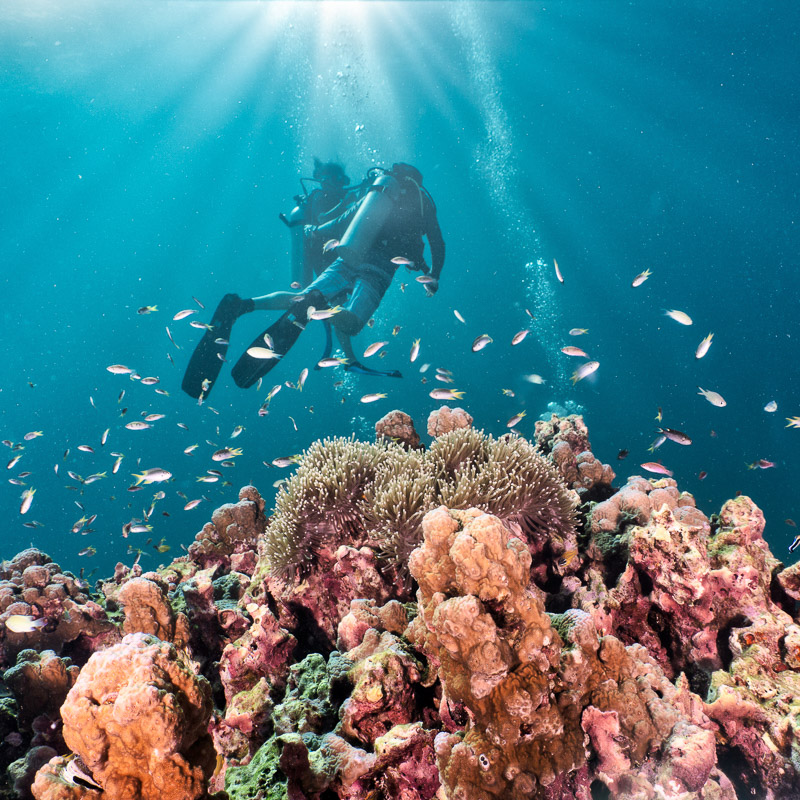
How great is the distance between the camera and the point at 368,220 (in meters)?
12.8

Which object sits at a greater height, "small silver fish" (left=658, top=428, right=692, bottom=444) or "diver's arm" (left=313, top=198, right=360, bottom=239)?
"diver's arm" (left=313, top=198, right=360, bottom=239)

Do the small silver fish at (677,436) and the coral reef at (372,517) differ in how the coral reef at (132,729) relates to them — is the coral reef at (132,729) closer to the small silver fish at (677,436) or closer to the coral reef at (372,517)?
the coral reef at (372,517)

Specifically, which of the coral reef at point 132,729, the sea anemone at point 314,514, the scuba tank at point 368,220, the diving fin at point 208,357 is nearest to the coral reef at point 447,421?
the sea anemone at point 314,514

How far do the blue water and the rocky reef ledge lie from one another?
127ft

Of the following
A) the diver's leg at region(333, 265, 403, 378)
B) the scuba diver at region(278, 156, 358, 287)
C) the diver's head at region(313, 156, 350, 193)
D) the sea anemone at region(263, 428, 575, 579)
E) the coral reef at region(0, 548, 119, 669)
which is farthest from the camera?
the diver's head at region(313, 156, 350, 193)

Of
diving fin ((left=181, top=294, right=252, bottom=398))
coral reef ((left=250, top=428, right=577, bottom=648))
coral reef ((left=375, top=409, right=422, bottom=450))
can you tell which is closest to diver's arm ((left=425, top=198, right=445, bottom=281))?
diving fin ((left=181, top=294, right=252, bottom=398))

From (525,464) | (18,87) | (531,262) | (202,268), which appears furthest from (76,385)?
(525,464)

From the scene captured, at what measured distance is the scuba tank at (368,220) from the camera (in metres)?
12.3

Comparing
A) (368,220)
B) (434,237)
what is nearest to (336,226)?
(368,220)

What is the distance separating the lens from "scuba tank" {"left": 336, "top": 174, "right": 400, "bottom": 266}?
12.3 meters

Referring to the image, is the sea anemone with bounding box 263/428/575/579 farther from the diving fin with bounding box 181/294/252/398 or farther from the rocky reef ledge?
the diving fin with bounding box 181/294/252/398

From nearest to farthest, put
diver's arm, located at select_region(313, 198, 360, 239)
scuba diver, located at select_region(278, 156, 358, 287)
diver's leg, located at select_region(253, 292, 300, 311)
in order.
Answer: diver's leg, located at select_region(253, 292, 300, 311) < diver's arm, located at select_region(313, 198, 360, 239) < scuba diver, located at select_region(278, 156, 358, 287)

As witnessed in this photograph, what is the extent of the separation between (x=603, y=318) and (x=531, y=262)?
910 inches

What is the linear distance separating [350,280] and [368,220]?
2152 mm
